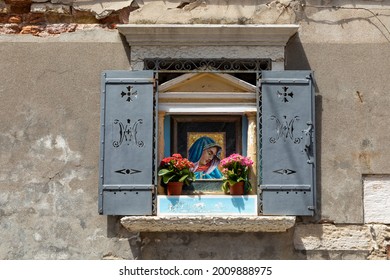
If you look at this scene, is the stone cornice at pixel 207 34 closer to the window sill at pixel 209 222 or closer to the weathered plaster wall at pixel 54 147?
the weathered plaster wall at pixel 54 147

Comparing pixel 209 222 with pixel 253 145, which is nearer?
pixel 209 222

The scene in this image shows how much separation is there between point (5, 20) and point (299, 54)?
3.06m

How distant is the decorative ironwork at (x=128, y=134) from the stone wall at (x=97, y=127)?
27 cm

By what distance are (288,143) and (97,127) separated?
6.27 ft

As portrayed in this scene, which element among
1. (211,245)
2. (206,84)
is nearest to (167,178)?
(211,245)

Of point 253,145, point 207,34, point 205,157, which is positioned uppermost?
point 207,34

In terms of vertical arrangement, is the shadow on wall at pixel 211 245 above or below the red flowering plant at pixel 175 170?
below

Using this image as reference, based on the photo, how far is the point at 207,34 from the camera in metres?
7.06

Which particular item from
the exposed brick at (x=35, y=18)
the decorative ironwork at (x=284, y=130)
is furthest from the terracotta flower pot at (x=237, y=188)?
the exposed brick at (x=35, y=18)

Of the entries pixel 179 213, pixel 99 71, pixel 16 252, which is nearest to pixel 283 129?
pixel 179 213

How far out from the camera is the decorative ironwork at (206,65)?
7117mm

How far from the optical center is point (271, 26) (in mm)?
7000

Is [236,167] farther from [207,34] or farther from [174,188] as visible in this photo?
[207,34]

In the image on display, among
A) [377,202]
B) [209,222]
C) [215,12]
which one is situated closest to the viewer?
[209,222]
